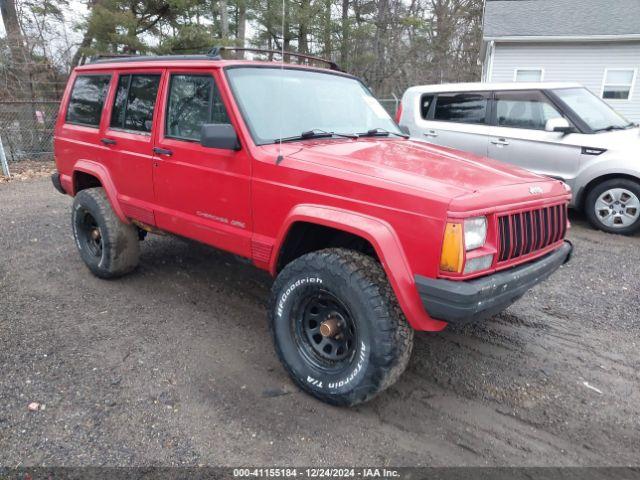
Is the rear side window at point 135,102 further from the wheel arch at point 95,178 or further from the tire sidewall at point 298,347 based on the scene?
the tire sidewall at point 298,347

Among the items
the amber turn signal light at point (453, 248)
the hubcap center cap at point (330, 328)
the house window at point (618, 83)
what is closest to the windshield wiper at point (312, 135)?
the hubcap center cap at point (330, 328)

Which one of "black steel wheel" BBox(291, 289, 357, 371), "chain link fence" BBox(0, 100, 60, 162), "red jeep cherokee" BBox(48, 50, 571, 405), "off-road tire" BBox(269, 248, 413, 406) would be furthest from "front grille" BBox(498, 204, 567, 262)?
"chain link fence" BBox(0, 100, 60, 162)

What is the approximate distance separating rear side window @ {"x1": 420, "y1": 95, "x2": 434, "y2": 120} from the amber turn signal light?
6029 mm

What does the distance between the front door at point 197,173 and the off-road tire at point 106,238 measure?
0.73m

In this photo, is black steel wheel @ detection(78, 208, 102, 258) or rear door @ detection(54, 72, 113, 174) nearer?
rear door @ detection(54, 72, 113, 174)

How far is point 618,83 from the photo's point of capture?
50.8 feet

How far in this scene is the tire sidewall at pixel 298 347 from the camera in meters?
2.56

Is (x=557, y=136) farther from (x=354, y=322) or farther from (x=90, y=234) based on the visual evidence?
(x=90, y=234)

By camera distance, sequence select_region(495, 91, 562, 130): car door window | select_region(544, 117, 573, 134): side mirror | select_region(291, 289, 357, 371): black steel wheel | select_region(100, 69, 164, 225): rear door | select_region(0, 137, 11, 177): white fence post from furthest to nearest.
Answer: select_region(0, 137, 11, 177): white fence post < select_region(495, 91, 562, 130): car door window < select_region(544, 117, 573, 134): side mirror < select_region(100, 69, 164, 225): rear door < select_region(291, 289, 357, 371): black steel wheel

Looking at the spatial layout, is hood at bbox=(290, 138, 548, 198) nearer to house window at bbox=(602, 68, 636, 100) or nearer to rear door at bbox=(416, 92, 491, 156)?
rear door at bbox=(416, 92, 491, 156)

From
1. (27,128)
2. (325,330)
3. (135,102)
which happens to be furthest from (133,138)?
(27,128)

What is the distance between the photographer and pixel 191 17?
14969 millimetres

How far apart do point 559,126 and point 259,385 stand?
5.68 m

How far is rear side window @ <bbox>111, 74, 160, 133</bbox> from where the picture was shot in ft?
12.6
